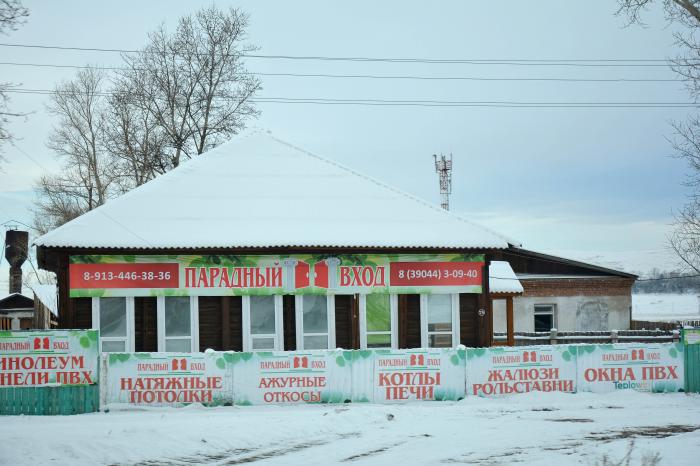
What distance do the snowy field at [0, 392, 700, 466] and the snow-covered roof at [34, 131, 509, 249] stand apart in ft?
17.5

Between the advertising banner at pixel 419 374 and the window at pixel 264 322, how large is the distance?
14.8 feet

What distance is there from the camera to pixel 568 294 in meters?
38.4

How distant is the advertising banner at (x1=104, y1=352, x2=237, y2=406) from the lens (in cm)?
1744

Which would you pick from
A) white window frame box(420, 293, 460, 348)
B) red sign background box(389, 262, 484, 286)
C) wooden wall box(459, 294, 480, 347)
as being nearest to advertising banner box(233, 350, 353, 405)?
red sign background box(389, 262, 484, 286)

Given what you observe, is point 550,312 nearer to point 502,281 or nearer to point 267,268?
point 502,281

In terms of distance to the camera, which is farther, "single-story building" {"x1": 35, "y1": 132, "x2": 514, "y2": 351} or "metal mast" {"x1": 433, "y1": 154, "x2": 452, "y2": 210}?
"metal mast" {"x1": 433, "y1": 154, "x2": 452, "y2": 210}

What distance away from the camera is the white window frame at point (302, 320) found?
71.5 feet

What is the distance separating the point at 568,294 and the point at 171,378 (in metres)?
25.6

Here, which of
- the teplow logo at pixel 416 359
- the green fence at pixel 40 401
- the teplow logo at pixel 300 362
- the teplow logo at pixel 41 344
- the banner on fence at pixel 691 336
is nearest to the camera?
the green fence at pixel 40 401

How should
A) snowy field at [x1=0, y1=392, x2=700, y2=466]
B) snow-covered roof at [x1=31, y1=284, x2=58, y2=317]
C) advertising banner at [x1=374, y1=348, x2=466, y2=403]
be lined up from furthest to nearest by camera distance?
snow-covered roof at [x1=31, y1=284, x2=58, y2=317], advertising banner at [x1=374, y1=348, x2=466, y2=403], snowy field at [x1=0, y1=392, x2=700, y2=466]

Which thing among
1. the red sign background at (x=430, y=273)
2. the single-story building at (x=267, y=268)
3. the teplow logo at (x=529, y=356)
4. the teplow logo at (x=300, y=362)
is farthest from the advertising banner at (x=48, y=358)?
the teplow logo at (x=529, y=356)

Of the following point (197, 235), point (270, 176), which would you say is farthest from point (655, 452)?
point (270, 176)

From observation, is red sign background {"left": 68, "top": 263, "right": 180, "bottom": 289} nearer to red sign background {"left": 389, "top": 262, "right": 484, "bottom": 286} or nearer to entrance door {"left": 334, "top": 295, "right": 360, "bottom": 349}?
entrance door {"left": 334, "top": 295, "right": 360, "bottom": 349}

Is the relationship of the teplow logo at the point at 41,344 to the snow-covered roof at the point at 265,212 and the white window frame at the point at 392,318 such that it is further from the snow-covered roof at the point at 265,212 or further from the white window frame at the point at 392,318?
the white window frame at the point at 392,318
